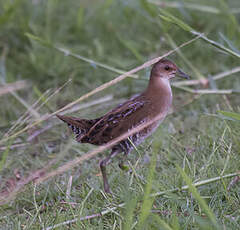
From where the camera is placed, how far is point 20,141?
3879 millimetres

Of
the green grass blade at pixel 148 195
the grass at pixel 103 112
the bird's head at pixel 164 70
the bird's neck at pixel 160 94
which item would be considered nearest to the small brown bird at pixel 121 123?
the bird's neck at pixel 160 94

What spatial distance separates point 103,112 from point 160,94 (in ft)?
3.68

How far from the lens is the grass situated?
2605 millimetres

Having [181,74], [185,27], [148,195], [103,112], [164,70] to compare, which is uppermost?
[185,27]

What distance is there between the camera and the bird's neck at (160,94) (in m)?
3.09

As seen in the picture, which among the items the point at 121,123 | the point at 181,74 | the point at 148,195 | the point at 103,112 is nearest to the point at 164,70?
the point at 181,74

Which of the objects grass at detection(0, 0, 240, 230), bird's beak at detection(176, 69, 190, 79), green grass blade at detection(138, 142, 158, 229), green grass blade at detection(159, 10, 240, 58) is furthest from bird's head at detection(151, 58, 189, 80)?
green grass blade at detection(138, 142, 158, 229)

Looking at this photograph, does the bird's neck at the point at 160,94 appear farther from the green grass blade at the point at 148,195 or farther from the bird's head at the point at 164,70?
the green grass blade at the point at 148,195

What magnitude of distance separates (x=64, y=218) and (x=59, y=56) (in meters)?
2.96

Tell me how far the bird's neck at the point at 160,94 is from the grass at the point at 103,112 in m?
0.15

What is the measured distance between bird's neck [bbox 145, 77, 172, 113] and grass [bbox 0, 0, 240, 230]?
150 mm

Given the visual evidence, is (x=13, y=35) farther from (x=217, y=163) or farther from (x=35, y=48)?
(x=217, y=163)

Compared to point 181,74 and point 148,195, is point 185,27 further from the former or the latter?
point 148,195

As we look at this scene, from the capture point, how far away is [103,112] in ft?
13.8
